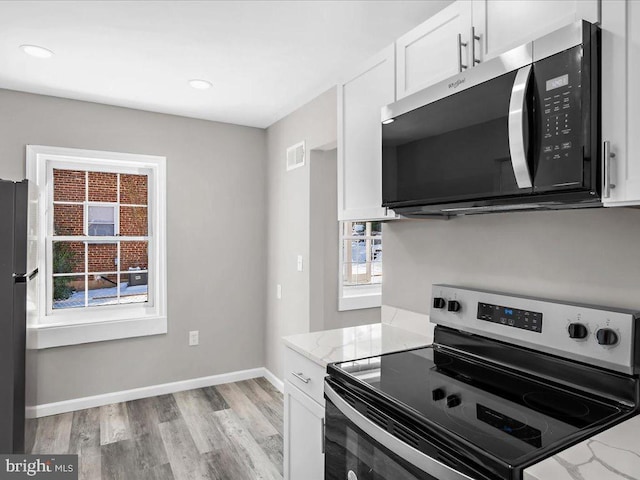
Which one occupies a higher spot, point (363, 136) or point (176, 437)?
point (363, 136)

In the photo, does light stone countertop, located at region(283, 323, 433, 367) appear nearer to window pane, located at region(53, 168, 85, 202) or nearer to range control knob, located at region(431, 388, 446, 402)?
range control knob, located at region(431, 388, 446, 402)

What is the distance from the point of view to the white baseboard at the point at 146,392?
9.95 ft

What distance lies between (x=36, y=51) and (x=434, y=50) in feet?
7.31

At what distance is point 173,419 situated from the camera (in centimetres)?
298

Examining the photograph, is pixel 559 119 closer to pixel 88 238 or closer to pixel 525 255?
pixel 525 255

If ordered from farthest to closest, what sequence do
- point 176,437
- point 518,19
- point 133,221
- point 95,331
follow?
point 133,221 → point 95,331 → point 176,437 → point 518,19

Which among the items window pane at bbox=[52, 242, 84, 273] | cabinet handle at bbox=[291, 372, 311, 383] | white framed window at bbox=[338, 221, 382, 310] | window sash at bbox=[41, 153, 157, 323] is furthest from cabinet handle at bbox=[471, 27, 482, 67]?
window pane at bbox=[52, 242, 84, 273]

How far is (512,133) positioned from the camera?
43.6 inches

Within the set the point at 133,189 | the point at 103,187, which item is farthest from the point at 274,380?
the point at 103,187

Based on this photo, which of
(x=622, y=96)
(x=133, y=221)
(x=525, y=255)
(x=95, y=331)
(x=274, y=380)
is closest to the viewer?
(x=622, y=96)

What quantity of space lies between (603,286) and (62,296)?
350 centimetres

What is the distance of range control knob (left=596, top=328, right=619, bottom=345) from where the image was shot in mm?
1114

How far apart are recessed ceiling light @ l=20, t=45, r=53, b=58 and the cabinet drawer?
7.10 ft

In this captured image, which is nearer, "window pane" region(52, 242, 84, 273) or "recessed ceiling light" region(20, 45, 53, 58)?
"recessed ceiling light" region(20, 45, 53, 58)
